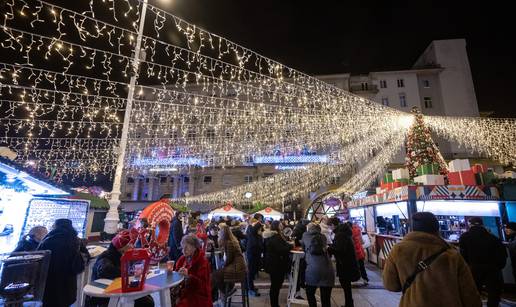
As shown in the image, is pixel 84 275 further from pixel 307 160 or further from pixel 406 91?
pixel 406 91

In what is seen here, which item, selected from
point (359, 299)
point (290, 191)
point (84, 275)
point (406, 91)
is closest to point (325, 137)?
point (359, 299)

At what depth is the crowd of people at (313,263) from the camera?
2188mm

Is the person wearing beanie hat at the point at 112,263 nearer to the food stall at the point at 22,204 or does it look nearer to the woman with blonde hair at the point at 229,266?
the woman with blonde hair at the point at 229,266

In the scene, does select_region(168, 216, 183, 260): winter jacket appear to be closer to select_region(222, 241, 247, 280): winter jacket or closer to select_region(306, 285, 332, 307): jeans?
select_region(222, 241, 247, 280): winter jacket

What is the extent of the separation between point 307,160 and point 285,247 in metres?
26.7

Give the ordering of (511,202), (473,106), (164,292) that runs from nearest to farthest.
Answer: (164,292)
(511,202)
(473,106)

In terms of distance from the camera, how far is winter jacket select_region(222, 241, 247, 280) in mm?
4805

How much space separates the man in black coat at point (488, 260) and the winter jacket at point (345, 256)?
220cm


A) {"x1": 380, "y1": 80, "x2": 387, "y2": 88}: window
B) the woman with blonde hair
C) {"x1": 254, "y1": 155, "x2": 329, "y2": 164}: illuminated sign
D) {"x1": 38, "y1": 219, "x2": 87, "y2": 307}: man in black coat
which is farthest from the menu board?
{"x1": 380, "y1": 80, "x2": 387, "y2": 88}: window

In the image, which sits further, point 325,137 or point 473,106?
point 473,106

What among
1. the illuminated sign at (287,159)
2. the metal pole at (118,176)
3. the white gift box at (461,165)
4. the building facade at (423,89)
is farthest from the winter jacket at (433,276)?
the building facade at (423,89)

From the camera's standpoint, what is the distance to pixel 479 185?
27.9 feet

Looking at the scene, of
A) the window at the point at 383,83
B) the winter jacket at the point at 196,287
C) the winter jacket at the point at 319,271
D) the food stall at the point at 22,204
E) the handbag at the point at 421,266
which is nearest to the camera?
the handbag at the point at 421,266

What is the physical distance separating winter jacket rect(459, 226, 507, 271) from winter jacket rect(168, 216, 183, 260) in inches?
254
